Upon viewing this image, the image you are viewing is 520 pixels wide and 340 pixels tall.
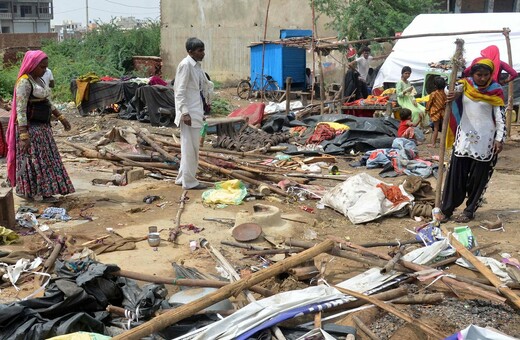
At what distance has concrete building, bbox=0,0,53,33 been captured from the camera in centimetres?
4853

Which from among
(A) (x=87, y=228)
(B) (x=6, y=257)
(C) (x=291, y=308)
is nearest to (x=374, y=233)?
(C) (x=291, y=308)

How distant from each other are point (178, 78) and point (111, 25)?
67.8 feet

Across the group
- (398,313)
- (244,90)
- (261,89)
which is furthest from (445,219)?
(244,90)

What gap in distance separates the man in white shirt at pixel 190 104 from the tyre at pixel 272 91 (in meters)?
11.3

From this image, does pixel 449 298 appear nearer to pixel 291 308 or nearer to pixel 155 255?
pixel 291 308

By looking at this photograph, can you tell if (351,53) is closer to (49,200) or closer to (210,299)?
(49,200)

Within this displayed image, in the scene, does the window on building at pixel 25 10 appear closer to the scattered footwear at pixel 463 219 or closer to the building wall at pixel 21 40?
the building wall at pixel 21 40

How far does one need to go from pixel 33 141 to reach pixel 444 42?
11682 mm

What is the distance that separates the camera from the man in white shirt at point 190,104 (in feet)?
23.0

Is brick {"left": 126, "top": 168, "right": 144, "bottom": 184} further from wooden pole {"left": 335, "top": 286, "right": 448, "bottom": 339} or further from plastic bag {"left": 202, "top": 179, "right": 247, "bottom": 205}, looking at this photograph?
wooden pole {"left": 335, "top": 286, "right": 448, "bottom": 339}

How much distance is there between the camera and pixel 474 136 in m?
5.91

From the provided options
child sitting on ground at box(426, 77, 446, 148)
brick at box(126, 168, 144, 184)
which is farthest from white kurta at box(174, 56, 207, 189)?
child sitting on ground at box(426, 77, 446, 148)

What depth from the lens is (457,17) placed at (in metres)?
15.2

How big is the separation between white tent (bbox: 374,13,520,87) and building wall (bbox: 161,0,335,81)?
539 centimetres
